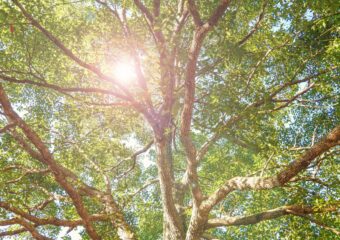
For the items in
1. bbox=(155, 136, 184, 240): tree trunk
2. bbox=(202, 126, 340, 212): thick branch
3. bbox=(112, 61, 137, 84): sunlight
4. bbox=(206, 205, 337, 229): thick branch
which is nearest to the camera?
bbox=(202, 126, 340, 212): thick branch

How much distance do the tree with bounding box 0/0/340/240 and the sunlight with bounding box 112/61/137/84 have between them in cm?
5

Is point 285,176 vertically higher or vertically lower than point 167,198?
lower

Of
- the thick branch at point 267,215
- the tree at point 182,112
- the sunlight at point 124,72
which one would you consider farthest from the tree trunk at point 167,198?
the sunlight at point 124,72

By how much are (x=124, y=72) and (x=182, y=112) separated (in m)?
3.10

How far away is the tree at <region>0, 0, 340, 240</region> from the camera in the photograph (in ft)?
16.9

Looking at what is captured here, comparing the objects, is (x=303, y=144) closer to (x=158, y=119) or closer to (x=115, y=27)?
(x=158, y=119)

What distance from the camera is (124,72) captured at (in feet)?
27.5

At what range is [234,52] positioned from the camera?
696 cm

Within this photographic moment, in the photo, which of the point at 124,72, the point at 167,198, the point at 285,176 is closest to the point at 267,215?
the point at 285,176

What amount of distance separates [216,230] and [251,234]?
252 inches

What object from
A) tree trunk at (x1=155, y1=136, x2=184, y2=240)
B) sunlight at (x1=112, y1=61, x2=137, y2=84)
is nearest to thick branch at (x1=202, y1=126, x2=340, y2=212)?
tree trunk at (x1=155, y1=136, x2=184, y2=240)

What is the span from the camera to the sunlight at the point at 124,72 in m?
7.81

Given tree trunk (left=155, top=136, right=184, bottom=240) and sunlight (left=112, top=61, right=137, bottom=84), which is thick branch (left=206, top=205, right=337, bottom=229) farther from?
sunlight (left=112, top=61, right=137, bottom=84)

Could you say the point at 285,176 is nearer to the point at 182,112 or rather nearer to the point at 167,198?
the point at 182,112
